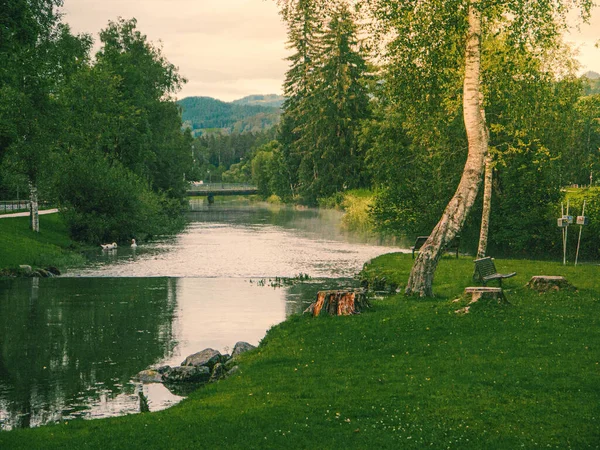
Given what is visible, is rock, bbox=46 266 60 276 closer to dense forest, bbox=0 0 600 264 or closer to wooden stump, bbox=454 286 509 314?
dense forest, bbox=0 0 600 264

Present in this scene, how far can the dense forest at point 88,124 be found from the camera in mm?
37469

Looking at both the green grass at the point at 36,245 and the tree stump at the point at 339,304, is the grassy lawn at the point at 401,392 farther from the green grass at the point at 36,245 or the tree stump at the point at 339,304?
the green grass at the point at 36,245

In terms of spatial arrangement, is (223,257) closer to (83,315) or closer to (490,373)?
(83,315)

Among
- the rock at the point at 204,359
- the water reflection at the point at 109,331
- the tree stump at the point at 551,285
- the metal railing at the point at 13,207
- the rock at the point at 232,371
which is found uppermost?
the tree stump at the point at 551,285

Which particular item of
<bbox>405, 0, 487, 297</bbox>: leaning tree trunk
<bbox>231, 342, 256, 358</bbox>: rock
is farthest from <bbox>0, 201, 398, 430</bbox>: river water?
<bbox>405, 0, 487, 297</bbox>: leaning tree trunk

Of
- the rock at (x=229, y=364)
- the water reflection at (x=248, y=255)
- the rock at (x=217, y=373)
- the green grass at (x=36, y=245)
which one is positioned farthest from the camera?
the green grass at (x=36, y=245)

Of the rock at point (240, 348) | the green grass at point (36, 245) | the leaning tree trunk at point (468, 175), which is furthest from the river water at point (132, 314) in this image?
the leaning tree trunk at point (468, 175)

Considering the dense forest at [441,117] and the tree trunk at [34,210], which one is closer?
the dense forest at [441,117]

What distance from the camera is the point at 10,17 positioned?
22.1 m

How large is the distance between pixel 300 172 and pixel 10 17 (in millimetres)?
85566

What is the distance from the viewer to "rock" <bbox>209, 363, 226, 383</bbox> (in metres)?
15.9

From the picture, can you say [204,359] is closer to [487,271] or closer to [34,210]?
[487,271]

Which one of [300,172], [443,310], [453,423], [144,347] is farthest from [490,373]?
[300,172]

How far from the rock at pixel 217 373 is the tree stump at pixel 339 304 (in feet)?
12.4
